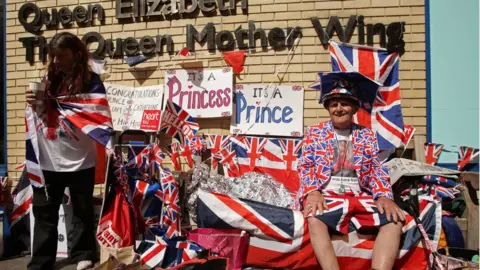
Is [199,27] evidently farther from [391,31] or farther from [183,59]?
[391,31]

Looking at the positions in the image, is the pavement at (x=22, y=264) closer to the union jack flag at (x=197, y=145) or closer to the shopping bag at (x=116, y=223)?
the shopping bag at (x=116, y=223)

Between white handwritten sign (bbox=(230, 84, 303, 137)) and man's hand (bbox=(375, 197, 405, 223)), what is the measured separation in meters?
2.16

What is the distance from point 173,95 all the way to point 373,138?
299 cm

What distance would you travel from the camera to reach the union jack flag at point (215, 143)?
516 cm

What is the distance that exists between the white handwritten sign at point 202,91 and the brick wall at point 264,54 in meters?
0.13

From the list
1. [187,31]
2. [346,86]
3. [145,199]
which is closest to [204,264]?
[145,199]

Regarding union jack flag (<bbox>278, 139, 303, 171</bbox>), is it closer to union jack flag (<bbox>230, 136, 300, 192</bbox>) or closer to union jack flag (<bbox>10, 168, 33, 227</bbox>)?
union jack flag (<bbox>230, 136, 300, 192</bbox>)

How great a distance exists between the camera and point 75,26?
19.2 ft

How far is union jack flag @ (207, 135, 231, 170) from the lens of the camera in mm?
5156

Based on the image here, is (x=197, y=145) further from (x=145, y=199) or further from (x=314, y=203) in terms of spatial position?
(x=314, y=203)

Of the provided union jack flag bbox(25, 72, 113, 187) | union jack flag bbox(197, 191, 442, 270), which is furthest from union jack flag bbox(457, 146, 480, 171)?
union jack flag bbox(25, 72, 113, 187)

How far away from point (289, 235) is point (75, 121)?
2049 millimetres

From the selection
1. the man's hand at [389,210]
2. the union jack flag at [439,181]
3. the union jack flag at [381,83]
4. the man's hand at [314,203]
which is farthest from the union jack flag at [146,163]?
the union jack flag at [439,181]

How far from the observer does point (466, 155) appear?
186 inches
